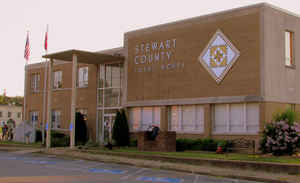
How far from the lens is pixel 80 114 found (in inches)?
1396

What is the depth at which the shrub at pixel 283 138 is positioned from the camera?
71.0 feet

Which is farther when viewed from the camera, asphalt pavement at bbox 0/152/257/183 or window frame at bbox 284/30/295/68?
window frame at bbox 284/30/295/68

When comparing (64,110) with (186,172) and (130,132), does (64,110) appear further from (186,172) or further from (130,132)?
(186,172)

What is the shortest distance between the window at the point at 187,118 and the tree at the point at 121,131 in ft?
11.8

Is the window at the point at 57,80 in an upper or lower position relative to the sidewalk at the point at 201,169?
upper

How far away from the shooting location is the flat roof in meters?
30.4

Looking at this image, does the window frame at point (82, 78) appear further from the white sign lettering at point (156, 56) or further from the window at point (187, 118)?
the window at point (187, 118)

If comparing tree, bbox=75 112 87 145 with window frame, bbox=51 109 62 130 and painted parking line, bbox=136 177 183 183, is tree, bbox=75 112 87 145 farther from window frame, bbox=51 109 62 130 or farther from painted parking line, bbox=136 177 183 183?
painted parking line, bbox=136 177 183 183

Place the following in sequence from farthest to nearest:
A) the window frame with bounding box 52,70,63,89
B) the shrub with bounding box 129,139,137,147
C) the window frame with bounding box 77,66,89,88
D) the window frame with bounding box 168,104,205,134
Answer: the window frame with bounding box 52,70,63,89
the window frame with bounding box 77,66,89,88
the shrub with bounding box 129,139,137,147
the window frame with bounding box 168,104,205,134

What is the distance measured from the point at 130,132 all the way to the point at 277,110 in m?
11.6

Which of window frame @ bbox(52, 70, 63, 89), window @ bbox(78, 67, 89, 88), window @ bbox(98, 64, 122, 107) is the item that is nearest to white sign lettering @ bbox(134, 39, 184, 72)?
window @ bbox(98, 64, 122, 107)

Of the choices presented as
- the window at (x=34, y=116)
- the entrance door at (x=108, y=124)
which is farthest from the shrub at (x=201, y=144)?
the window at (x=34, y=116)

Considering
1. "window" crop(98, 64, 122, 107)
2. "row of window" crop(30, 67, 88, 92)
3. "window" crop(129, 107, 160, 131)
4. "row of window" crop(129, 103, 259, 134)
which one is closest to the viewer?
"row of window" crop(129, 103, 259, 134)

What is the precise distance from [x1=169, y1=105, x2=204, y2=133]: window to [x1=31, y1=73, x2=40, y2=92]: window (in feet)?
60.9
